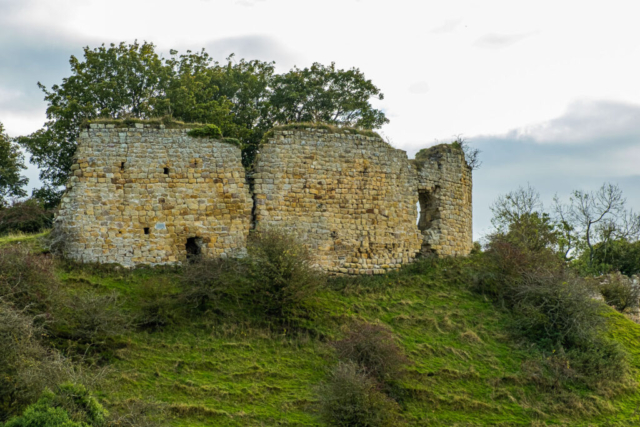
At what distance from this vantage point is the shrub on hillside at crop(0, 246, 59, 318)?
38.2 ft

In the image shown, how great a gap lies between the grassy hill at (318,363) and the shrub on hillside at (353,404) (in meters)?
0.35

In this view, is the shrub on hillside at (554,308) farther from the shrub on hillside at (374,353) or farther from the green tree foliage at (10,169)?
the green tree foliage at (10,169)

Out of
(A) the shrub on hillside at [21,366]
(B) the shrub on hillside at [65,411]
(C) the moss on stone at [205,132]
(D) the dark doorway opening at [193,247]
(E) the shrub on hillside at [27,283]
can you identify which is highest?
(C) the moss on stone at [205,132]

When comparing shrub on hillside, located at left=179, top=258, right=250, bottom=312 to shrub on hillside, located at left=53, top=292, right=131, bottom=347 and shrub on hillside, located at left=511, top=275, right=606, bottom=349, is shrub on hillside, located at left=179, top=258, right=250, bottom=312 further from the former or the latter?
shrub on hillside, located at left=511, top=275, right=606, bottom=349

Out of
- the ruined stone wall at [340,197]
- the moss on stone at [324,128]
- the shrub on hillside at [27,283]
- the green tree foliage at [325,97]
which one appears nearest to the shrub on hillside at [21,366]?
the shrub on hillside at [27,283]

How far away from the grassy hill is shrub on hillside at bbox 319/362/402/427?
350 millimetres

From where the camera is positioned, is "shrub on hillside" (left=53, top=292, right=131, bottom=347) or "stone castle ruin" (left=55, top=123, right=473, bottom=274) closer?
"shrub on hillside" (left=53, top=292, right=131, bottom=347)

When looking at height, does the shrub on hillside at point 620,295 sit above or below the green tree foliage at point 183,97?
below

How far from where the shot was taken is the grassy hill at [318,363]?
11102mm

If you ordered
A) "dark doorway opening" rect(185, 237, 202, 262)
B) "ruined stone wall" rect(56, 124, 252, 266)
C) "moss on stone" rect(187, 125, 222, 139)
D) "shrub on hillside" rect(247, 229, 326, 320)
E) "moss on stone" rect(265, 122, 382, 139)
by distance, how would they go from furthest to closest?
"moss on stone" rect(265, 122, 382, 139) → "moss on stone" rect(187, 125, 222, 139) → "dark doorway opening" rect(185, 237, 202, 262) → "ruined stone wall" rect(56, 124, 252, 266) → "shrub on hillside" rect(247, 229, 326, 320)

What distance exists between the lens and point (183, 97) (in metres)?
21.4

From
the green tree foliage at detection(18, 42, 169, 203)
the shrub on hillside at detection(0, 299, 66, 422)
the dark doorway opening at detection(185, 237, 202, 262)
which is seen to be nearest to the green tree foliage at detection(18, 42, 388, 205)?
the green tree foliage at detection(18, 42, 169, 203)

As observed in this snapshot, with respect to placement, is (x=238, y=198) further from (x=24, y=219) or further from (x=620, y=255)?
(x=620, y=255)

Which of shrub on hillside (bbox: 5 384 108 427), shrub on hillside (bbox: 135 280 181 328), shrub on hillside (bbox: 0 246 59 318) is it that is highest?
shrub on hillside (bbox: 0 246 59 318)
